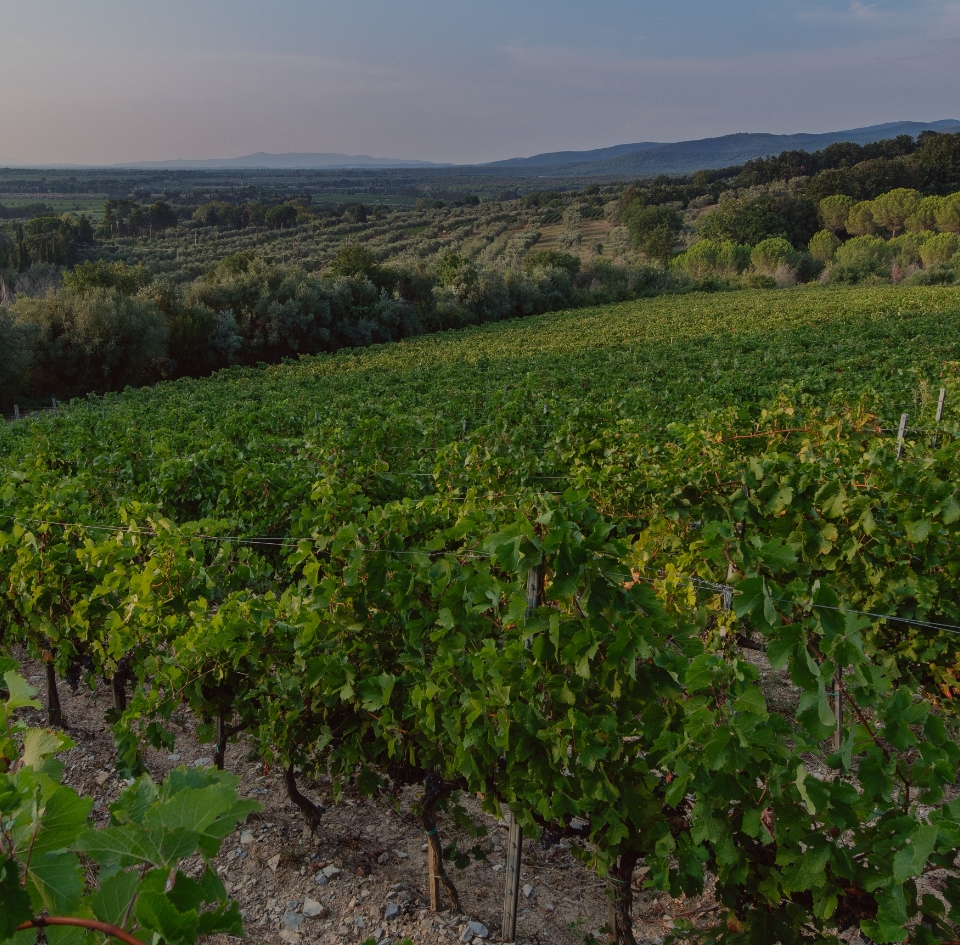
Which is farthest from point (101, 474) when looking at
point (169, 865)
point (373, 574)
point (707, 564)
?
point (169, 865)

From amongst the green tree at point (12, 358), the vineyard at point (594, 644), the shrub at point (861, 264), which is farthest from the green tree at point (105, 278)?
the shrub at point (861, 264)

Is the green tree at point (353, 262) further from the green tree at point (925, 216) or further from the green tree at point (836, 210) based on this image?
the green tree at point (925, 216)

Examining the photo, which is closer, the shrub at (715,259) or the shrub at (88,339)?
the shrub at (88,339)

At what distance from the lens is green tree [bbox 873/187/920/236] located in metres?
81.7

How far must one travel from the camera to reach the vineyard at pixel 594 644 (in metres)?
2.62

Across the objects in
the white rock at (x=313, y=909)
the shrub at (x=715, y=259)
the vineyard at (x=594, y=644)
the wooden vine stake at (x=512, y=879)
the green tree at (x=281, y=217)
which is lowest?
the white rock at (x=313, y=909)

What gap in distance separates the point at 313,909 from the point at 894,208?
95811 mm

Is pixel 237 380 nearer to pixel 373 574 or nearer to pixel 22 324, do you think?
pixel 22 324

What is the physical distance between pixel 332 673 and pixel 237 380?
28191 mm

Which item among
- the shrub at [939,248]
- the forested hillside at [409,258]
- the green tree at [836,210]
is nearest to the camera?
the forested hillside at [409,258]

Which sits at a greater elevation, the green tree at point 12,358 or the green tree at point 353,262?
the green tree at point 353,262

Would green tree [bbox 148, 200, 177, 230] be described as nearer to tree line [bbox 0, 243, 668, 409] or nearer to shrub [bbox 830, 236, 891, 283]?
tree line [bbox 0, 243, 668, 409]

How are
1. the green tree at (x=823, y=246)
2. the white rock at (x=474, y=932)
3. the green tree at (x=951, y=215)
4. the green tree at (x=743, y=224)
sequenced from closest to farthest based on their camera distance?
1. the white rock at (x=474, y=932)
2. the green tree at (x=951, y=215)
3. the green tree at (x=823, y=246)
4. the green tree at (x=743, y=224)

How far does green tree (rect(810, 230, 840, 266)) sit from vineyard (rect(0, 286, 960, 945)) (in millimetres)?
76667
